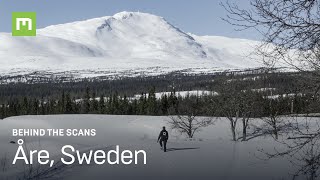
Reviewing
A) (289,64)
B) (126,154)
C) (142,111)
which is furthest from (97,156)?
(142,111)

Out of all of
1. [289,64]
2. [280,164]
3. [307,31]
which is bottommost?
[280,164]

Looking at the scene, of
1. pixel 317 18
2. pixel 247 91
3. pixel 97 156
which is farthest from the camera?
pixel 247 91

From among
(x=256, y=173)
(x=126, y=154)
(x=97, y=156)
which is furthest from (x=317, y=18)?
(x=126, y=154)

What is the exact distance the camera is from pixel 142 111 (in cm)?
11906

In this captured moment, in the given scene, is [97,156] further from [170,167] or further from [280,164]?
[280,164]

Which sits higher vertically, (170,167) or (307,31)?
(307,31)

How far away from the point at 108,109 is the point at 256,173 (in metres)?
106

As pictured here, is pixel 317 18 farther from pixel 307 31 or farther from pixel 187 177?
pixel 187 177

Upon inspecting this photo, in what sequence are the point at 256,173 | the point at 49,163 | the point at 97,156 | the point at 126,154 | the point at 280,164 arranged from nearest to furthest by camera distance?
the point at 256,173 → the point at 49,163 → the point at 280,164 → the point at 97,156 → the point at 126,154

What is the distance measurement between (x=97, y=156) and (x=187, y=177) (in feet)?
29.9

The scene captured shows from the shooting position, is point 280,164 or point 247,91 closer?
point 280,164

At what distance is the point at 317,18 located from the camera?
255 inches

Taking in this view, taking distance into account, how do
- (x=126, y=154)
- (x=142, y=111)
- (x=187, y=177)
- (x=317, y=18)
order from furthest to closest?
1. (x=142, y=111)
2. (x=126, y=154)
3. (x=187, y=177)
4. (x=317, y=18)

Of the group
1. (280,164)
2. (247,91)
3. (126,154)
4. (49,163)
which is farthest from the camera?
(247,91)
